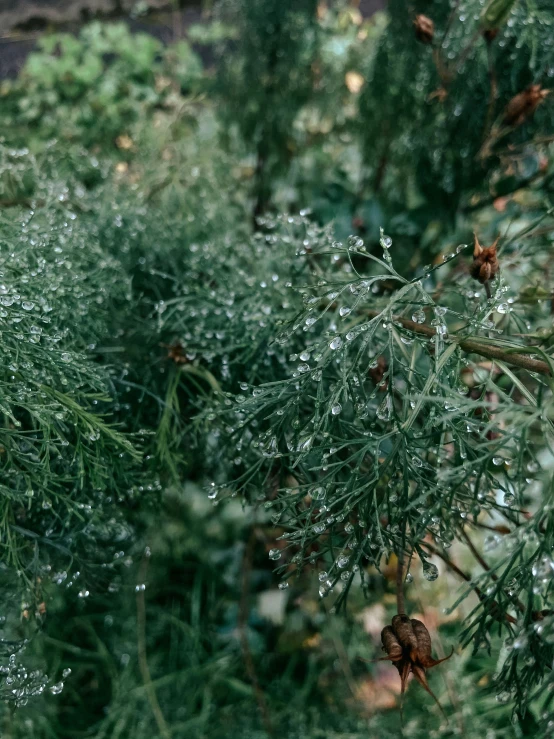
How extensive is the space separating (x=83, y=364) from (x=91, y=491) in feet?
0.46

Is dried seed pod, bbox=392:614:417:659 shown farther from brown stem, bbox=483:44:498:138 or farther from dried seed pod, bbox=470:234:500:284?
brown stem, bbox=483:44:498:138

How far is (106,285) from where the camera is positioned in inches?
30.3

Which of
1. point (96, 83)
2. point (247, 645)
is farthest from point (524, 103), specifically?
point (96, 83)

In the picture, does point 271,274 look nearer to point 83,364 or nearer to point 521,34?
point 83,364

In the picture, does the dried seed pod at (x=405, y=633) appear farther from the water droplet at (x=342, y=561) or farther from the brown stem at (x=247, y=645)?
the brown stem at (x=247, y=645)

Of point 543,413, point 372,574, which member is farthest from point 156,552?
point 543,413

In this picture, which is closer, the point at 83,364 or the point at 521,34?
the point at 83,364

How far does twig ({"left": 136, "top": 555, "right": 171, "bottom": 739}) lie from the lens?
1052mm

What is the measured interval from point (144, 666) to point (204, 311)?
674 millimetres

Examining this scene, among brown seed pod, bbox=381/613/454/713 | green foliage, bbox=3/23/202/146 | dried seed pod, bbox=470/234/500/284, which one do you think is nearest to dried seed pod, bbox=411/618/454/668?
brown seed pod, bbox=381/613/454/713

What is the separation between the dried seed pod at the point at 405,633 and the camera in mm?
517

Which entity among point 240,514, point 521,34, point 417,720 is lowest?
point 417,720

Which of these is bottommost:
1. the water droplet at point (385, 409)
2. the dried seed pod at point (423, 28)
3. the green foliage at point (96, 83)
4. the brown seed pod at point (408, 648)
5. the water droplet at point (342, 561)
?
the brown seed pod at point (408, 648)

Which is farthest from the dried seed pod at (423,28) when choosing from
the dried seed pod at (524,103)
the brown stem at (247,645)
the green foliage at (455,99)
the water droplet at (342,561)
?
the brown stem at (247,645)
